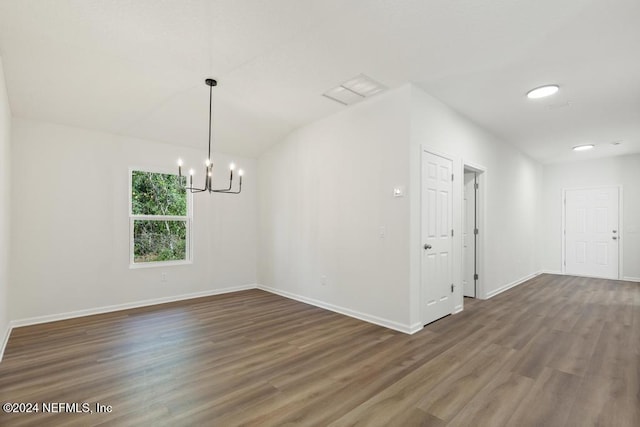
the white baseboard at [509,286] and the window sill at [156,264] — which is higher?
the window sill at [156,264]

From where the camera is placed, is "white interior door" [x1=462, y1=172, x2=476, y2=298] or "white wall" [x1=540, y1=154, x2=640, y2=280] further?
"white wall" [x1=540, y1=154, x2=640, y2=280]

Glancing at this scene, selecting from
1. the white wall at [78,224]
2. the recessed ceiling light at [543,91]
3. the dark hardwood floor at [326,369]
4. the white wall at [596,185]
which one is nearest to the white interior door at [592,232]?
the white wall at [596,185]

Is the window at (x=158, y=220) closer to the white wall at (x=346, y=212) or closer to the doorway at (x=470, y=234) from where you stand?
the white wall at (x=346, y=212)

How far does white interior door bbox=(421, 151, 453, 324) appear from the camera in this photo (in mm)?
3801

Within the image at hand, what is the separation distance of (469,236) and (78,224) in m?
5.99

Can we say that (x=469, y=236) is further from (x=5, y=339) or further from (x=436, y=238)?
(x=5, y=339)

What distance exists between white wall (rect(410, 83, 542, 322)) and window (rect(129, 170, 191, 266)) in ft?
11.8

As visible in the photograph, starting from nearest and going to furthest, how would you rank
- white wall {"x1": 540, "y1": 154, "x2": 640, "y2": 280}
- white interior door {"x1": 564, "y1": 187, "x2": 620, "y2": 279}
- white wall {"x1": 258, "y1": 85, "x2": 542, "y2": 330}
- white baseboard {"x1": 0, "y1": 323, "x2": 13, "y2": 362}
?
white baseboard {"x1": 0, "y1": 323, "x2": 13, "y2": 362}, white wall {"x1": 258, "y1": 85, "x2": 542, "y2": 330}, white wall {"x1": 540, "y1": 154, "x2": 640, "y2": 280}, white interior door {"x1": 564, "y1": 187, "x2": 620, "y2": 279}

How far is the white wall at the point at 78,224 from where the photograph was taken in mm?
3893

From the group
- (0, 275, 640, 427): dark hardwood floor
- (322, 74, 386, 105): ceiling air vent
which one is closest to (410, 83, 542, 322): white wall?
(322, 74, 386, 105): ceiling air vent

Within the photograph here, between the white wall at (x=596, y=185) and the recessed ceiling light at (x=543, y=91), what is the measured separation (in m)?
5.02

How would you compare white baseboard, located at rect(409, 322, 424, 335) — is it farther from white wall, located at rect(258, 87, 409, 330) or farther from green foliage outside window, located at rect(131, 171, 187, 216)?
green foliage outside window, located at rect(131, 171, 187, 216)

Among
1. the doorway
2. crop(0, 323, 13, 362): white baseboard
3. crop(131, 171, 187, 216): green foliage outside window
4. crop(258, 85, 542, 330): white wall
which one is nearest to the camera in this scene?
crop(0, 323, 13, 362): white baseboard

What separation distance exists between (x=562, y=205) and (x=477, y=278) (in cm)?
448
